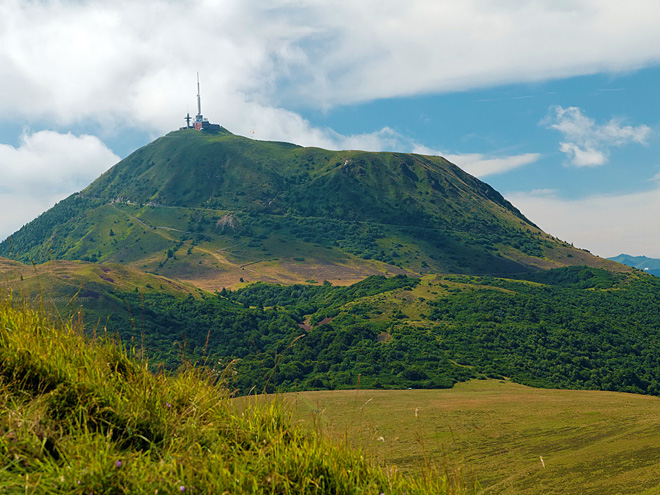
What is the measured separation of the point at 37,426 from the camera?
4.57 meters

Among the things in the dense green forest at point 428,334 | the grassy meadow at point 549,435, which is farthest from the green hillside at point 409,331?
the grassy meadow at point 549,435

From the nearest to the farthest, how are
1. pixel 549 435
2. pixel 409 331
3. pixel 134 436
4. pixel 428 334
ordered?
pixel 134 436, pixel 549 435, pixel 428 334, pixel 409 331

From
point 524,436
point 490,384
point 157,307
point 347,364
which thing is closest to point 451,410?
point 524,436

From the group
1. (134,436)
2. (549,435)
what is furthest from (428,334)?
(134,436)

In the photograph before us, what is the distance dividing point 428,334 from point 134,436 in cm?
14575

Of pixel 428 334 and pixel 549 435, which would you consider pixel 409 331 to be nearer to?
pixel 428 334

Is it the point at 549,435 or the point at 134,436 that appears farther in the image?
the point at 549,435

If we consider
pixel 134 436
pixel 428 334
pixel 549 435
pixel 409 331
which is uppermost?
pixel 134 436

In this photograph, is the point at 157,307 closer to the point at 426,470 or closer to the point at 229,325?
the point at 229,325

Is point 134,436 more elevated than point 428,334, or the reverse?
point 134,436

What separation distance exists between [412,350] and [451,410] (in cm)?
6684

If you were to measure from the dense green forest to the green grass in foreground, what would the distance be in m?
94.6

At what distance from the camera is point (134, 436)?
486cm

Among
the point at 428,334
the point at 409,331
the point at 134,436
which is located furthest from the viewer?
the point at 409,331
